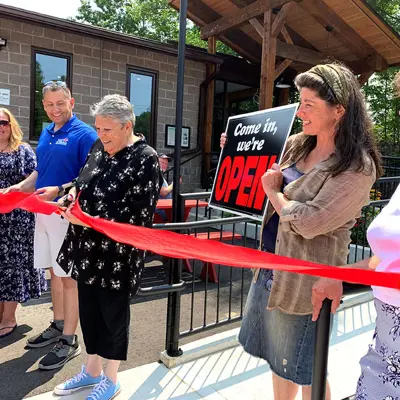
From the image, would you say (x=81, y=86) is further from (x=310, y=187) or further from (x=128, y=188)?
(x=310, y=187)

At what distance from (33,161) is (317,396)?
110 inches

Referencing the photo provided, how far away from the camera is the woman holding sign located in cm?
152

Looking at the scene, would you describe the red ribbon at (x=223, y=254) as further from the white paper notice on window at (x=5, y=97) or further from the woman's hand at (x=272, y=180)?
the white paper notice on window at (x=5, y=97)

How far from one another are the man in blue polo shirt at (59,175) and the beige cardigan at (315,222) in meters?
1.71

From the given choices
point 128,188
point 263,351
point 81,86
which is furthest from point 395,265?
point 81,86

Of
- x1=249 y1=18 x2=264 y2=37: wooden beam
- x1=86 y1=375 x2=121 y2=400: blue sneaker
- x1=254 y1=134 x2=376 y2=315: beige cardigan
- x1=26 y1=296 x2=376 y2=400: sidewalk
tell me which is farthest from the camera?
x1=249 y1=18 x2=264 y2=37: wooden beam

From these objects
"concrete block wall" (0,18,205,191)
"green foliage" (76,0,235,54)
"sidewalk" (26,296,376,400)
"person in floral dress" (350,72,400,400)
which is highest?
"green foliage" (76,0,235,54)

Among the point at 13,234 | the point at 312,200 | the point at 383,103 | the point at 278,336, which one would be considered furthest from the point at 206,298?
the point at 383,103

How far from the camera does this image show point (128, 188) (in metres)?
2.14

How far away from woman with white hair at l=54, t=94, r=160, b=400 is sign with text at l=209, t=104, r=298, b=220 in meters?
0.41

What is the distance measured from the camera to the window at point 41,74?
8.08 meters

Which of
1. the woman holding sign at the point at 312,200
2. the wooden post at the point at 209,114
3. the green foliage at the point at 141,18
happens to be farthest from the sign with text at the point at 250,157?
the green foliage at the point at 141,18

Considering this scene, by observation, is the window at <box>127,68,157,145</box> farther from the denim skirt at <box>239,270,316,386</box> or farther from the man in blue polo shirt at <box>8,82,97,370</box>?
the denim skirt at <box>239,270,316,386</box>

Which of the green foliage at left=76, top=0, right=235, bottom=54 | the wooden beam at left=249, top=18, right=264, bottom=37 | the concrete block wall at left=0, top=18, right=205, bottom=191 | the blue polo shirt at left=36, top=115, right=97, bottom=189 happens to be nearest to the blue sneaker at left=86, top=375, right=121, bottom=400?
the blue polo shirt at left=36, top=115, right=97, bottom=189
